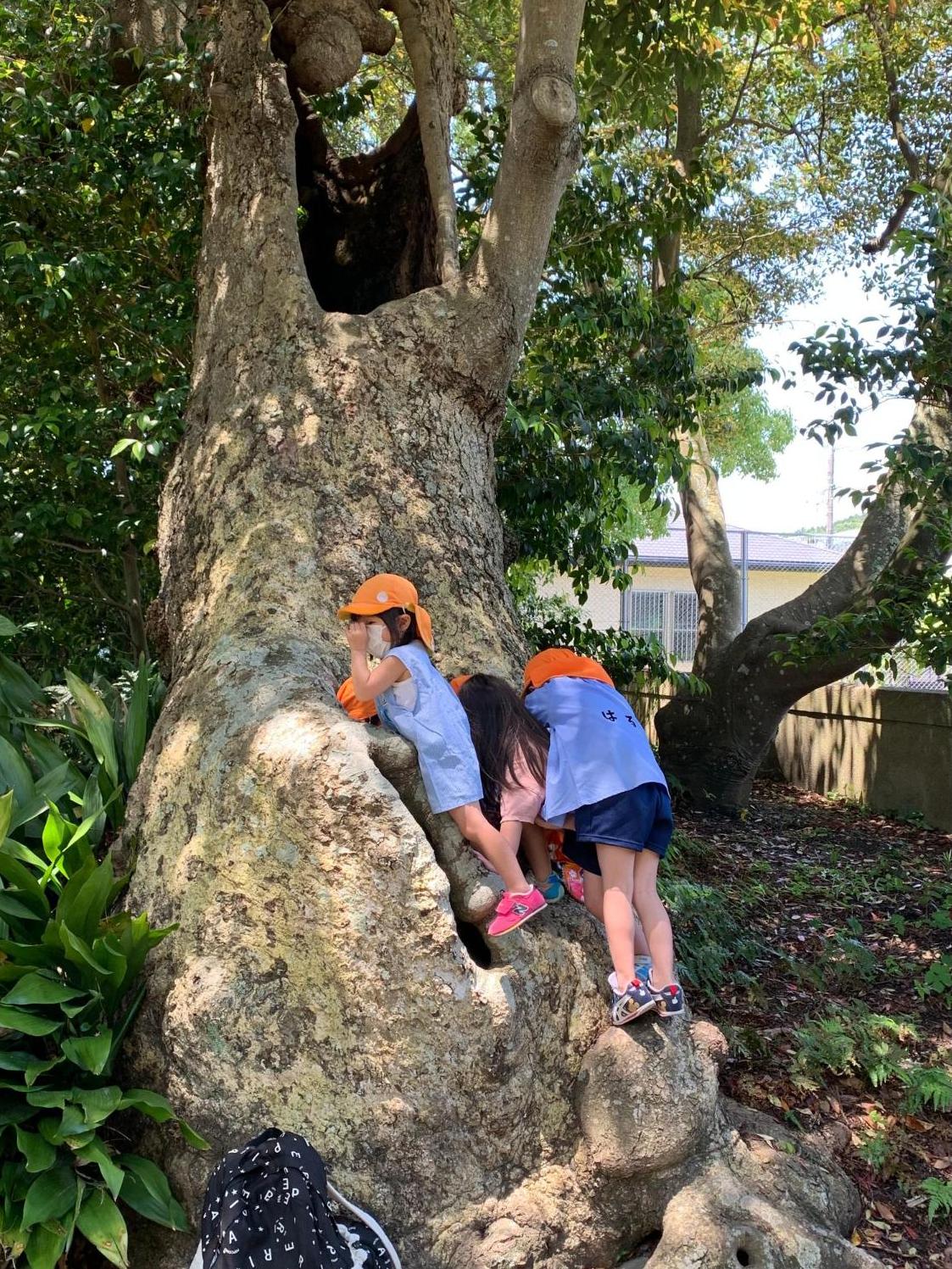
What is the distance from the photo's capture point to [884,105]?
1207cm

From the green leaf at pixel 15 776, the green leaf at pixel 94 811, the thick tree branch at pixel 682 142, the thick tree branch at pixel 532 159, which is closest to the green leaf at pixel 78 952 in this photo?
the green leaf at pixel 94 811

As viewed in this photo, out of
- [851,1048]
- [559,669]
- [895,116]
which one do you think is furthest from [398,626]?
[895,116]

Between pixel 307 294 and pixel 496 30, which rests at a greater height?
pixel 496 30

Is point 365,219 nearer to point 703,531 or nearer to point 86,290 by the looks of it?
point 86,290

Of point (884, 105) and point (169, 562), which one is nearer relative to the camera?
point (169, 562)

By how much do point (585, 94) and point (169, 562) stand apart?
5.17 meters

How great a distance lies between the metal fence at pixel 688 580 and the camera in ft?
54.5

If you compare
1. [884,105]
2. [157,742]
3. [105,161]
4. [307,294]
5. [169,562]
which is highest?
[884,105]

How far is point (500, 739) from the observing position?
151 inches

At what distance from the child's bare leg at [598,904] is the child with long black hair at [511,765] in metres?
0.16

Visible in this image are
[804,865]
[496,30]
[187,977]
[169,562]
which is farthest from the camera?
[496,30]

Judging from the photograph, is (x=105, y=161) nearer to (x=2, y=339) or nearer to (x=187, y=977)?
(x=2, y=339)

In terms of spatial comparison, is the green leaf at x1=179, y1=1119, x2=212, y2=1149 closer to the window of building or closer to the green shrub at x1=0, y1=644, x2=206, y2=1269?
the green shrub at x1=0, y1=644, x2=206, y2=1269

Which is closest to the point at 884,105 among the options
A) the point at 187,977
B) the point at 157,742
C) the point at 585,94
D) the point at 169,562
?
the point at 585,94
